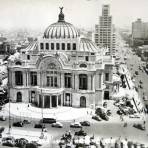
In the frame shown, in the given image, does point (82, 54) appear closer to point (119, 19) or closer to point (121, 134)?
point (119, 19)

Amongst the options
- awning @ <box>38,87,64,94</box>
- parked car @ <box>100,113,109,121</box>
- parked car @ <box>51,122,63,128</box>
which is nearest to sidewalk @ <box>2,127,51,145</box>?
parked car @ <box>51,122,63,128</box>

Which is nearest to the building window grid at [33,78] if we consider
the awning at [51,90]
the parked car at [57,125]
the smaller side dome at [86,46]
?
the awning at [51,90]

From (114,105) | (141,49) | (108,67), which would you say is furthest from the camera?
(108,67)

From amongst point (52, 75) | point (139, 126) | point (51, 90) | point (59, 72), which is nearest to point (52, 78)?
point (52, 75)

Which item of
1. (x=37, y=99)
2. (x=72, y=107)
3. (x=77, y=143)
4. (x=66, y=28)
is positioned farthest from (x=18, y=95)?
(x=77, y=143)

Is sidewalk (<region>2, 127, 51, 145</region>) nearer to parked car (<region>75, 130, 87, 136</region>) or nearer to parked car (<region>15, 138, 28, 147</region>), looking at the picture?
parked car (<region>15, 138, 28, 147</region>)

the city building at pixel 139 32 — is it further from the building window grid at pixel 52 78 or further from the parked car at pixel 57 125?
the parked car at pixel 57 125

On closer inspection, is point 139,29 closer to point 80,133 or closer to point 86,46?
point 86,46
